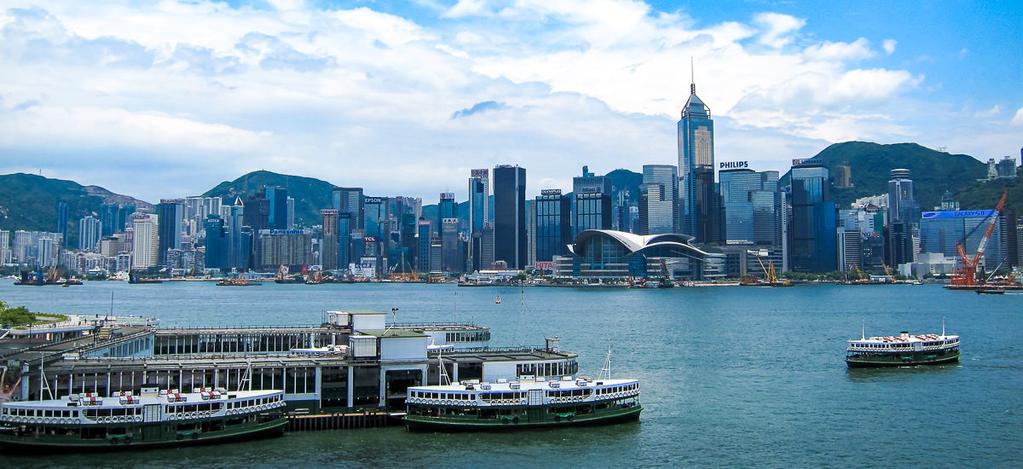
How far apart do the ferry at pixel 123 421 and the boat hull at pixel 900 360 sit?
44088 millimetres

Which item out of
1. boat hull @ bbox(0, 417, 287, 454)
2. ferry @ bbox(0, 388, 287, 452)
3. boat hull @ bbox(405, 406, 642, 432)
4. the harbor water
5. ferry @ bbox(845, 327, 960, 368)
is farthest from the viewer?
ferry @ bbox(845, 327, 960, 368)

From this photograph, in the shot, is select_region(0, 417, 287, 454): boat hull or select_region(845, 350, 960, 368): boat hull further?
select_region(845, 350, 960, 368): boat hull

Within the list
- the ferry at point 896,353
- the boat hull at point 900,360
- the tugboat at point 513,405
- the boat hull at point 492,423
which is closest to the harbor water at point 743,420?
the boat hull at point 492,423

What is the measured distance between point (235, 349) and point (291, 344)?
12.3ft

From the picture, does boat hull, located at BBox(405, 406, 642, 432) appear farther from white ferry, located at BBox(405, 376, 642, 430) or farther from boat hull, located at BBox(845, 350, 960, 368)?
boat hull, located at BBox(845, 350, 960, 368)

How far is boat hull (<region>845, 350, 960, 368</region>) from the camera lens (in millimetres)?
66688

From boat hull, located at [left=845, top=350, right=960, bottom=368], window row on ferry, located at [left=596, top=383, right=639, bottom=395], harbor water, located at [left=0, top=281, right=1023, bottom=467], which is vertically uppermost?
window row on ferry, located at [left=596, top=383, right=639, bottom=395]

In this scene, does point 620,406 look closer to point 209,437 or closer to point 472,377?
point 472,377

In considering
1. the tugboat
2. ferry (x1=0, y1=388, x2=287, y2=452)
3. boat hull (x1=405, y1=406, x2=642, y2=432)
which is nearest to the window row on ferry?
the tugboat

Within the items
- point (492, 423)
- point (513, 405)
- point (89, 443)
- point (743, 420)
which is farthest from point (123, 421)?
point (743, 420)

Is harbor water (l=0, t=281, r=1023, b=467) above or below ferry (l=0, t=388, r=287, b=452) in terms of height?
below

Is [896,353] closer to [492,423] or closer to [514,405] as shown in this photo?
[514,405]

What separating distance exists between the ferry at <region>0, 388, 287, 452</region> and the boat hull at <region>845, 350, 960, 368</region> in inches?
1736

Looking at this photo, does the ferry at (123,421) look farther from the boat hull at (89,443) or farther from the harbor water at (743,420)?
the harbor water at (743,420)
